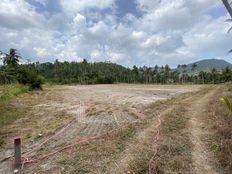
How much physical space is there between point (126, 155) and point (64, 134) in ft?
9.09

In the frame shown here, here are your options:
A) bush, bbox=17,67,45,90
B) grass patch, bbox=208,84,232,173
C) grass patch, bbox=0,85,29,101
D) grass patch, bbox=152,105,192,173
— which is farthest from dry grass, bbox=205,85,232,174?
bush, bbox=17,67,45,90

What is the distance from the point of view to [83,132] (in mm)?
7199

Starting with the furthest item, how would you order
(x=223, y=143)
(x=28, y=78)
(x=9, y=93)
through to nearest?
(x=28, y=78) → (x=9, y=93) → (x=223, y=143)

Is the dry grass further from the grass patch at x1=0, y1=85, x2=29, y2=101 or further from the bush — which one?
the bush

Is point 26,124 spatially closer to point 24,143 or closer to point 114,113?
point 24,143

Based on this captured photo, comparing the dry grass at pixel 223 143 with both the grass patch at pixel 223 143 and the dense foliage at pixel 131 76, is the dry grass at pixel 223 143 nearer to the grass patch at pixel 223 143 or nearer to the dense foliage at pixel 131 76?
the grass patch at pixel 223 143

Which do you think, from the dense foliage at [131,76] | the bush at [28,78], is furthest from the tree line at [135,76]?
the bush at [28,78]

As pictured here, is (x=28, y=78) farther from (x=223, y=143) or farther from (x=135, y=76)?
(x=135, y=76)

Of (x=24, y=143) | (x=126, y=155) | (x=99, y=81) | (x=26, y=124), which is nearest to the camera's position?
(x=126, y=155)

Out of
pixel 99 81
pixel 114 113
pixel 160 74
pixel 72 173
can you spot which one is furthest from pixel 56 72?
pixel 72 173

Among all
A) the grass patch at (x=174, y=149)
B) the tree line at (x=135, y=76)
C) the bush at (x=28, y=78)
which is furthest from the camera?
the tree line at (x=135, y=76)

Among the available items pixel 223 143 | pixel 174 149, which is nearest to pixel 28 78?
pixel 174 149

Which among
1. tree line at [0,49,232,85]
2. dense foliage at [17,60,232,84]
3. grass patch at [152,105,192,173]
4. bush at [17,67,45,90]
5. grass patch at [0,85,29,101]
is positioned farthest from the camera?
dense foliage at [17,60,232,84]

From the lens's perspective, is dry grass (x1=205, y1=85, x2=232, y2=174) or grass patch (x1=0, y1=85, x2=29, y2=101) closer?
dry grass (x1=205, y1=85, x2=232, y2=174)
